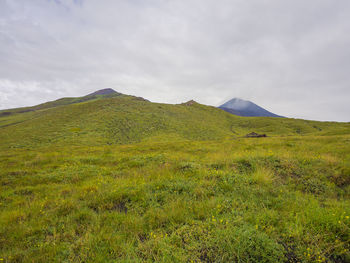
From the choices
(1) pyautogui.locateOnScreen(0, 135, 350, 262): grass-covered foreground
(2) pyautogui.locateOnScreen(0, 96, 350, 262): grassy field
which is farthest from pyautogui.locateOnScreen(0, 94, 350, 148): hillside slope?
(1) pyautogui.locateOnScreen(0, 135, 350, 262): grass-covered foreground

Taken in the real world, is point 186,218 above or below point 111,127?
below

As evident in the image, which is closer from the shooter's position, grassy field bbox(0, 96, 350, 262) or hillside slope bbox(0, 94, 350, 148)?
grassy field bbox(0, 96, 350, 262)

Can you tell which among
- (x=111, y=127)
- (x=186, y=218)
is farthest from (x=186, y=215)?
(x=111, y=127)

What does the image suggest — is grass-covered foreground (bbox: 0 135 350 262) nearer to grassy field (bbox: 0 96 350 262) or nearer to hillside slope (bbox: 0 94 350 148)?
grassy field (bbox: 0 96 350 262)

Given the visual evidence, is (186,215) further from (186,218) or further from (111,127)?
(111,127)

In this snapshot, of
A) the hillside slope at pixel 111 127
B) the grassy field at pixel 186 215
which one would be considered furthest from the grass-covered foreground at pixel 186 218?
the hillside slope at pixel 111 127

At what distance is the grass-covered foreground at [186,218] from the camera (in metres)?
2.75

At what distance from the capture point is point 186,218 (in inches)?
145

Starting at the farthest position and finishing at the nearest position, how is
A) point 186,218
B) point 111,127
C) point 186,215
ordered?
1. point 111,127
2. point 186,215
3. point 186,218

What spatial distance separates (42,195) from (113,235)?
13.7 ft

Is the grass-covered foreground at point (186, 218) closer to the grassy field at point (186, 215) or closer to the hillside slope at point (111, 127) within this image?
the grassy field at point (186, 215)

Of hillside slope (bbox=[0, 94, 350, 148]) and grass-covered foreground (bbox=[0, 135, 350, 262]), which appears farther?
hillside slope (bbox=[0, 94, 350, 148])

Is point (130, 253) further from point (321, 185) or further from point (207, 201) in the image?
point (321, 185)

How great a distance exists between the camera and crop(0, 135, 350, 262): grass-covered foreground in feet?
9.02
